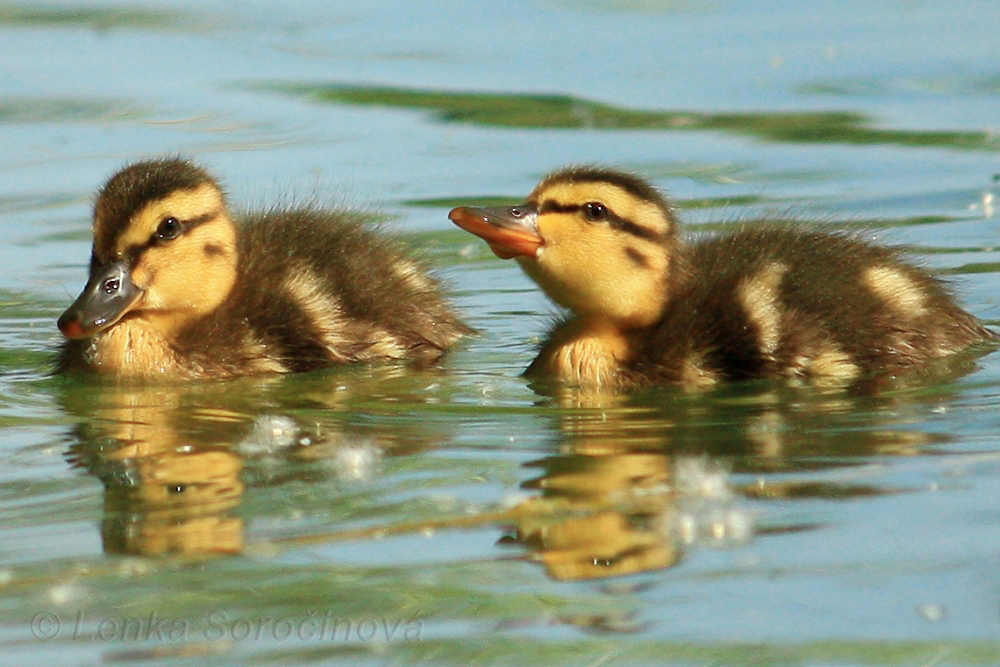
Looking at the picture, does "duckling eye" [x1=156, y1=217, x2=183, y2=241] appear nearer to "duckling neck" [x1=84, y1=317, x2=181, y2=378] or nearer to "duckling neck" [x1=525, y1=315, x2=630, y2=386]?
"duckling neck" [x1=84, y1=317, x2=181, y2=378]

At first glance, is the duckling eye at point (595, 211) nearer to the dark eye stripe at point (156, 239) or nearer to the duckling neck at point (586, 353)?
the duckling neck at point (586, 353)

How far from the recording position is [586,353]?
16.7 feet

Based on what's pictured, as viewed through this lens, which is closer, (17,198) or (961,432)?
(961,432)

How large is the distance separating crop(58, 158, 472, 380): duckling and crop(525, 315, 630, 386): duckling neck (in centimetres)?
47

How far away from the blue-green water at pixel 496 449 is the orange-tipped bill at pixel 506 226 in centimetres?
36

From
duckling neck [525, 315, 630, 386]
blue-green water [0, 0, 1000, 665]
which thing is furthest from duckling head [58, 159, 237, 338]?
duckling neck [525, 315, 630, 386]

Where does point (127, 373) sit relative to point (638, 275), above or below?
below

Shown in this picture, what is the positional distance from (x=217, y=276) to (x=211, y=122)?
11.1ft

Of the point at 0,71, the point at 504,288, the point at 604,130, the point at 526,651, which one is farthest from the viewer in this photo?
the point at 0,71

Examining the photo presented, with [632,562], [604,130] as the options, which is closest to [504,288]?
[604,130]

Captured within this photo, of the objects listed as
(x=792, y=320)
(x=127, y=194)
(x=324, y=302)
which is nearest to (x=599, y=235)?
(x=792, y=320)

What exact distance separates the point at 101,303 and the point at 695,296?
1.52 m

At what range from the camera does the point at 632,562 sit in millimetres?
3398

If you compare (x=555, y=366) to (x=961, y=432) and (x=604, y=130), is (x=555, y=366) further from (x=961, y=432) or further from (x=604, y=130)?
(x=604, y=130)
